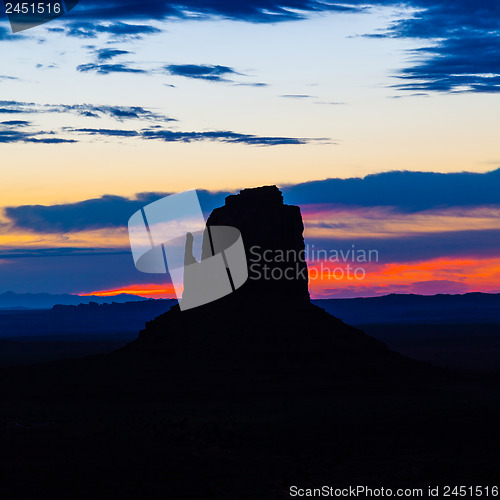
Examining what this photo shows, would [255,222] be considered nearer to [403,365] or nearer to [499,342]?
[403,365]

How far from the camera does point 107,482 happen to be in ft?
131

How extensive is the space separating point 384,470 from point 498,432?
1417cm

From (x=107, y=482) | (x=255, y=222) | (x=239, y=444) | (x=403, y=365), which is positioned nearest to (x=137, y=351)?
(x=255, y=222)

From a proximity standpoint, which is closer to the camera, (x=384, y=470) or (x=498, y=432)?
(x=384, y=470)

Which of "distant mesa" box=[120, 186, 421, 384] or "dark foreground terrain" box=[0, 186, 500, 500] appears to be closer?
"dark foreground terrain" box=[0, 186, 500, 500]

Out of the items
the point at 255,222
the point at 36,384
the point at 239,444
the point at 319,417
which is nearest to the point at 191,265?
the point at 255,222

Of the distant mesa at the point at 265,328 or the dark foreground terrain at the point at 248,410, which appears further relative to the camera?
the distant mesa at the point at 265,328

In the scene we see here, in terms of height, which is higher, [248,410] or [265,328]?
[265,328]

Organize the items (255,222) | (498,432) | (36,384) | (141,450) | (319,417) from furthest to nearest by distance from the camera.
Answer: (255,222), (36,384), (319,417), (498,432), (141,450)

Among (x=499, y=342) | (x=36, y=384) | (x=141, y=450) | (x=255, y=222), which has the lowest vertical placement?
(x=499, y=342)

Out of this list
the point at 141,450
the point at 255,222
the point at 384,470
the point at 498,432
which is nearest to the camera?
the point at 384,470

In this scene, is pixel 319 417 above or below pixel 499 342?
above

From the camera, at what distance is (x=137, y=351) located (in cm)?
8469

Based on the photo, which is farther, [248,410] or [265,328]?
[265,328]
